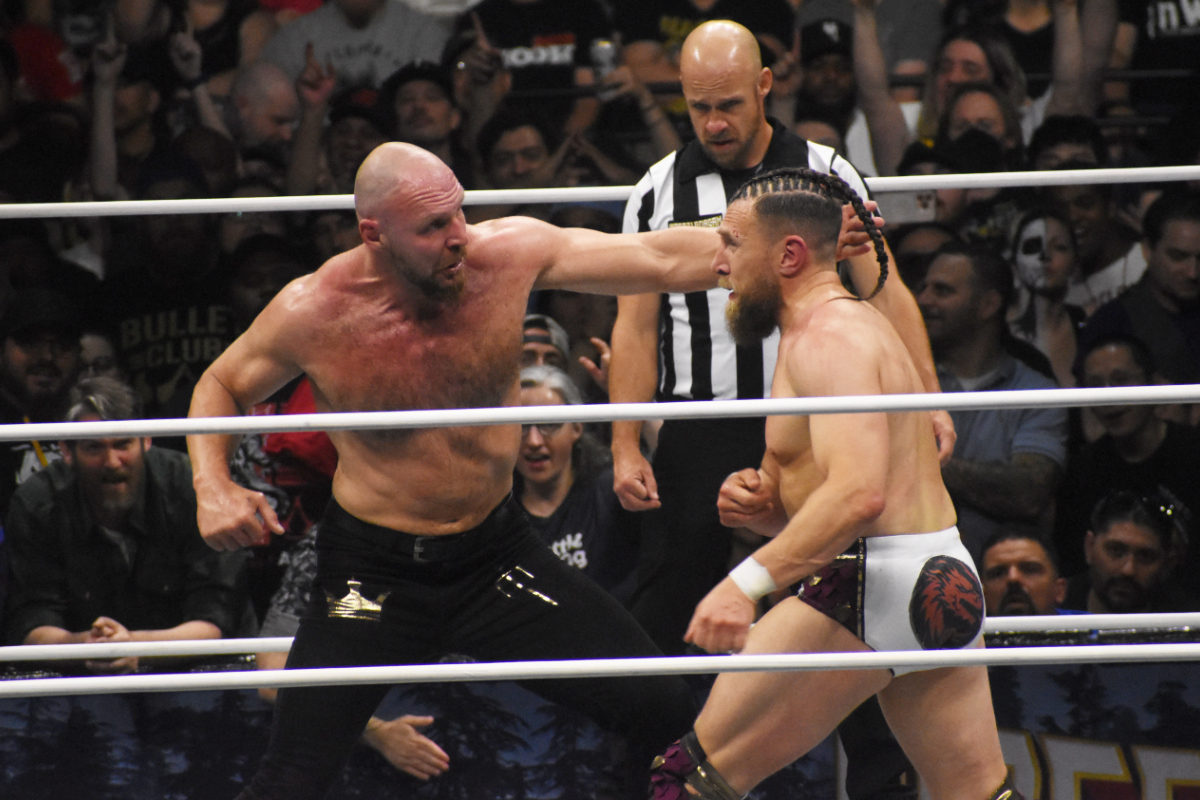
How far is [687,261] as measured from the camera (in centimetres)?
231

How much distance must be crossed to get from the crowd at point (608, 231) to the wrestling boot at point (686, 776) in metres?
0.52

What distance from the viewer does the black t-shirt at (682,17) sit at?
442 cm

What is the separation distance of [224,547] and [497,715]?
3.47ft

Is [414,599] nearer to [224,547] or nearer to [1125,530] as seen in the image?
[224,547]

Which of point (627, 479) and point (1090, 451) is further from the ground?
point (627, 479)

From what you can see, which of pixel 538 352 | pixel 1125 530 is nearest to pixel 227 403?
pixel 538 352

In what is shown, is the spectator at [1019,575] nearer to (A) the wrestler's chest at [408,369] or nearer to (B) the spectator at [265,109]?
(A) the wrestler's chest at [408,369]

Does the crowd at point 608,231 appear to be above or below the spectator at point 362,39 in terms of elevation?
below

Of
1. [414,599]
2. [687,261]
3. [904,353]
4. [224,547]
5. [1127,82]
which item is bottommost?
[414,599]

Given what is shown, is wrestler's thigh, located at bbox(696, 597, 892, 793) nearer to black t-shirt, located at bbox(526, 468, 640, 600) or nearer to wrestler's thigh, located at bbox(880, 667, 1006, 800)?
wrestler's thigh, located at bbox(880, 667, 1006, 800)

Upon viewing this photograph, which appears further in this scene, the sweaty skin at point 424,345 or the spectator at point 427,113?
the spectator at point 427,113

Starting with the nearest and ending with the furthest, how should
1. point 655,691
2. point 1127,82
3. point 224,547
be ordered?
point 224,547, point 655,691, point 1127,82

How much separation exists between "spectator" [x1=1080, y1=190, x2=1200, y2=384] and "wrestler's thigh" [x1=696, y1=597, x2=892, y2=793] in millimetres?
1789

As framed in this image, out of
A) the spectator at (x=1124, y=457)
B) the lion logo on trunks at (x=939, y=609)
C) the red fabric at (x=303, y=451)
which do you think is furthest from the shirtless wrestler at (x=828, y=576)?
the red fabric at (x=303, y=451)
